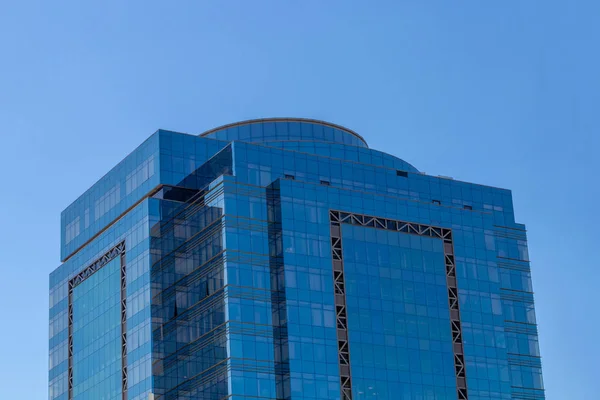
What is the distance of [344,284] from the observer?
138 meters

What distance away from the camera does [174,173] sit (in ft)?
477

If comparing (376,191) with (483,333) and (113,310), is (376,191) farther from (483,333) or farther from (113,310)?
(113,310)

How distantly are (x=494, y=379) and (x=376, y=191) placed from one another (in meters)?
25.4

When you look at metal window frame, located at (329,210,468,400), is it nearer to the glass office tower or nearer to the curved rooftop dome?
the glass office tower

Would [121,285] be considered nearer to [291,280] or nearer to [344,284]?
[291,280]

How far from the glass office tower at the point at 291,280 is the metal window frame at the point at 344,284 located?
7.1 inches

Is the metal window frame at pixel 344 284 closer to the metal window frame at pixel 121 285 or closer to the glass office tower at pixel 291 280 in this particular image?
the glass office tower at pixel 291 280

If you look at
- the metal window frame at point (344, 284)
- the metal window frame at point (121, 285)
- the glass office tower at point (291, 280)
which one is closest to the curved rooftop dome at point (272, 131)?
the glass office tower at point (291, 280)

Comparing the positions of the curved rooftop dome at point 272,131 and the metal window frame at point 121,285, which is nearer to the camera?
the metal window frame at point 121,285

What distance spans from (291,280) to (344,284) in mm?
6683

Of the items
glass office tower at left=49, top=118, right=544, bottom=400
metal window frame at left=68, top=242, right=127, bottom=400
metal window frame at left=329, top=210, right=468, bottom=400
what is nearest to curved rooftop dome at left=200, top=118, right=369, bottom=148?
glass office tower at left=49, top=118, right=544, bottom=400

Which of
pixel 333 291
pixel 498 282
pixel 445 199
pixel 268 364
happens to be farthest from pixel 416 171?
pixel 268 364

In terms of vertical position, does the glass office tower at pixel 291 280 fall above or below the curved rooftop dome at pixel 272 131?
below

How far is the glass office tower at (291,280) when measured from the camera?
5261 inches
